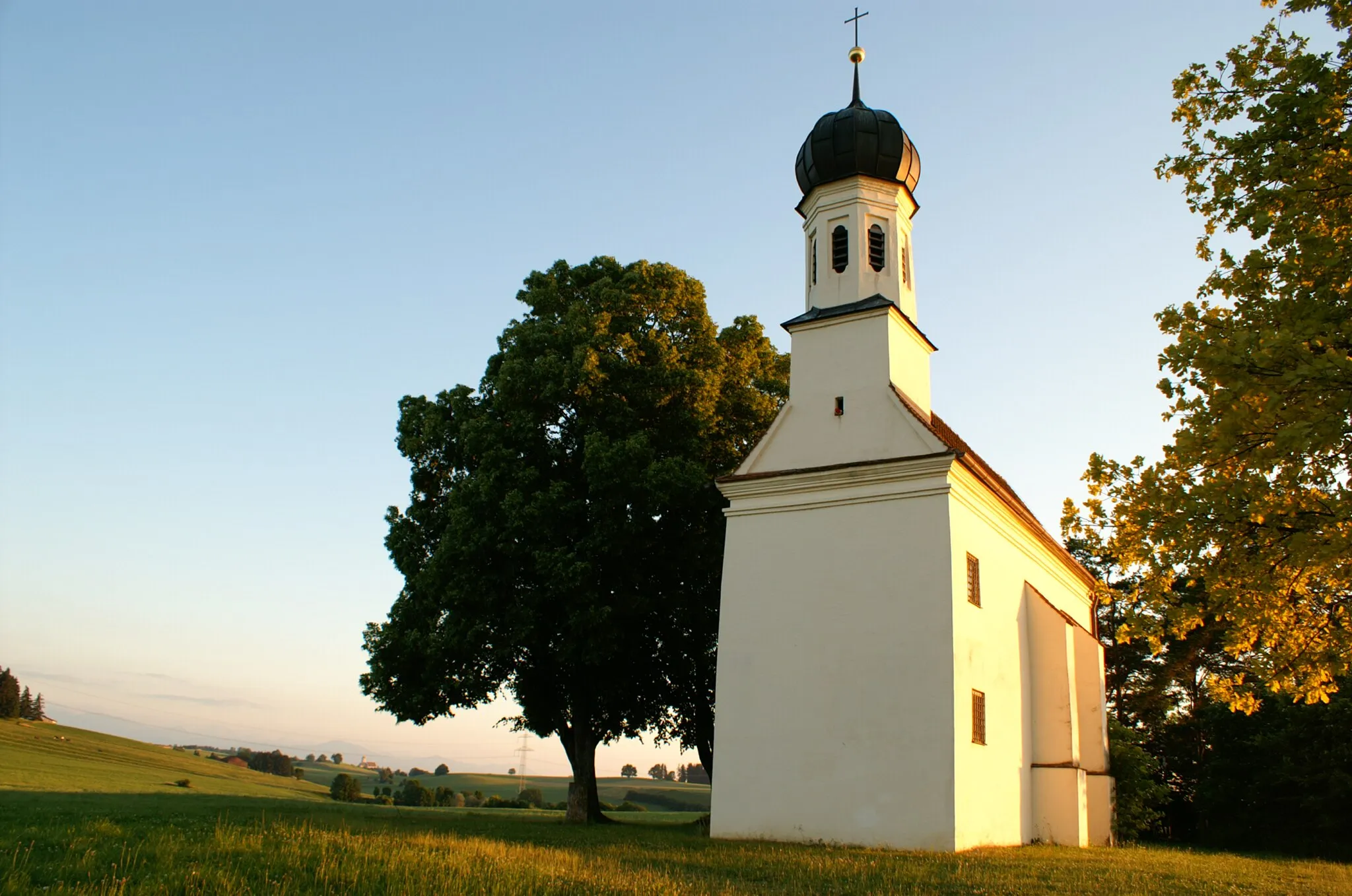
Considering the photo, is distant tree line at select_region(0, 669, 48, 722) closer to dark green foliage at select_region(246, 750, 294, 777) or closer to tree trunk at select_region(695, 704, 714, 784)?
dark green foliage at select_region(246, 750, 294, 777)

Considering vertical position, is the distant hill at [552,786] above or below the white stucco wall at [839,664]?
below

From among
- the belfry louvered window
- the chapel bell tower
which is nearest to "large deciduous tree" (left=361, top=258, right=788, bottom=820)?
the chapel bell tower

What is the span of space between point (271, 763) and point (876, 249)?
6944cm

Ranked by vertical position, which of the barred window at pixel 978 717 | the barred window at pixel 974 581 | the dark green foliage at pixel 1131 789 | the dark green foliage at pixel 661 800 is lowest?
the dark green foliage at pixel 661 800

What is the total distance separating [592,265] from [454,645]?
10478mm

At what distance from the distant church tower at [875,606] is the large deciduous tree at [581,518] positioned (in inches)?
139

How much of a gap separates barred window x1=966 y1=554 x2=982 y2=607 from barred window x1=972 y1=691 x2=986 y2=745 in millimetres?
1729

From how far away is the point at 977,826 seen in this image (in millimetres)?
17188

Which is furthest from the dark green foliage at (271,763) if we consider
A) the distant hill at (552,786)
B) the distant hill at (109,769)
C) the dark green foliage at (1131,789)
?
the dark green foliage at (1131,789)

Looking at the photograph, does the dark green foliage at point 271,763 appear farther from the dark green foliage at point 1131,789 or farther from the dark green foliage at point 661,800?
the dark green foliage at point 1131,789

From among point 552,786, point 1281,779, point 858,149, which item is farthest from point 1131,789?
point 552,786

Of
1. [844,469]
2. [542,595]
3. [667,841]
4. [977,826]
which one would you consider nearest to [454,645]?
[542,595]

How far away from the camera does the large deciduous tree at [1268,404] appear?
956 centimetres

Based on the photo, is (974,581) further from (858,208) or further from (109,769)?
(109,769)
